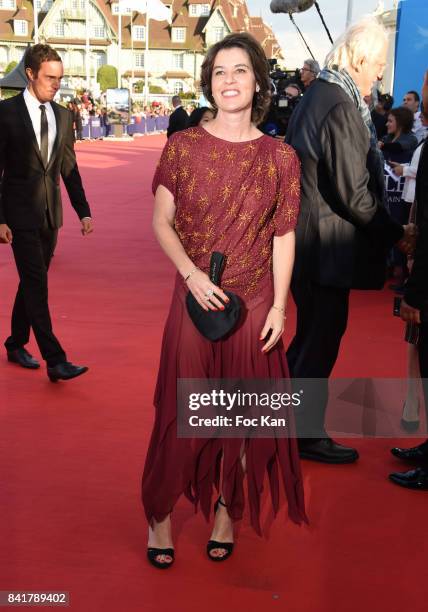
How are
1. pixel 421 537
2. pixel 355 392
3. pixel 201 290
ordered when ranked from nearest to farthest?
1. pixel 201 290
2. pixel 421 537
3. pixel 355 392

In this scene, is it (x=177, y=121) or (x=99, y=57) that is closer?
(x=177, y=121)

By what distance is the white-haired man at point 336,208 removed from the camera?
338cm

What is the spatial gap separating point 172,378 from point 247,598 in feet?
2.56

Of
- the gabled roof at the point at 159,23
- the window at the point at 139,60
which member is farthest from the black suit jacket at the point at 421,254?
the window at the point at 139,60

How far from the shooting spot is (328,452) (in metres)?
3.83

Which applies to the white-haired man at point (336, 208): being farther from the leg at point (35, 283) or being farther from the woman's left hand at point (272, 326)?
the leg at point (35, 283)

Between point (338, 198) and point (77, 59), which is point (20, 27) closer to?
point (77, 59)

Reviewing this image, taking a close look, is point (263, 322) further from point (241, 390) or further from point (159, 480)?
point (159, 480)

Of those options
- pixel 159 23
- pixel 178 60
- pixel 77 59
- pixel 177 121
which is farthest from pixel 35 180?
pixel 159 23

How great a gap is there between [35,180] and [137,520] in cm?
229

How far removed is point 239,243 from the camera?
273 cm

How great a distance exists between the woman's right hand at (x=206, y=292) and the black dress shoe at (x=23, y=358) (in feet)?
8.99

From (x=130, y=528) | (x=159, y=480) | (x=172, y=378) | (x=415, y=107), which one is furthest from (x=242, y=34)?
(x=415, y=107)

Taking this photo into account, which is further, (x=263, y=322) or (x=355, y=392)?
(x=355, y=392)
